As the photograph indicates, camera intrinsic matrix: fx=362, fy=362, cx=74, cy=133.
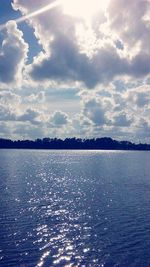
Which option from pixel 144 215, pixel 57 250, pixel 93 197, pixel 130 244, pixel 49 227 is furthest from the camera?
pixel 93 197

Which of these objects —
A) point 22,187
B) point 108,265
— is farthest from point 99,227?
point 22,187

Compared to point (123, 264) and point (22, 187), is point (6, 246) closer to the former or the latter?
point (123, 264)

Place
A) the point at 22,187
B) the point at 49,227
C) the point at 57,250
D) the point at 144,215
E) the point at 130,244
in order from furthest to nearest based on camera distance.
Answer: the point at 22,187 < the point at 144,215 < the point at 49,227 < the point at 130,244 < the point at 57,250

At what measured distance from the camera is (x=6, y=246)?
140 ft

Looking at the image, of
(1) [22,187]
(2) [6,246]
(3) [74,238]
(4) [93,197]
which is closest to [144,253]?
(3) [74,238]

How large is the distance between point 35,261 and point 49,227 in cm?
1432

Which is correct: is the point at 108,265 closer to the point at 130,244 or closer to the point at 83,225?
the point at 130,244

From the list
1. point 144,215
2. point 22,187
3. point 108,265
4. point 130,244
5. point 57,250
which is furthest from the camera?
point 22,187

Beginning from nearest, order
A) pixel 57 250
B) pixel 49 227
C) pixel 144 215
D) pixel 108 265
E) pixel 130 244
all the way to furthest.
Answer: pixel 108 265, pixel 57 250, pixel 130 244, pixel 49 227, pixel 144 215

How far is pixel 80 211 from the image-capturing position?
64875mm

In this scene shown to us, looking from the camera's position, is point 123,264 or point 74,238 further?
point 74,238

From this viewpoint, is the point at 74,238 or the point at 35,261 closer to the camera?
the point at 35,261

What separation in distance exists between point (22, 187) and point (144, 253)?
196 feet

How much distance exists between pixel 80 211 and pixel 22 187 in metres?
36.2
